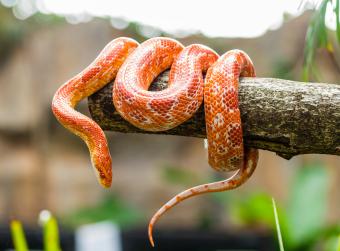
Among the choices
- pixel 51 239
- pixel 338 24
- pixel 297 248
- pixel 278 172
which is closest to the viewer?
pixel 338 24

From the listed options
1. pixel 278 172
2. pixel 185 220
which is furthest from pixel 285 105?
pixel 185 220

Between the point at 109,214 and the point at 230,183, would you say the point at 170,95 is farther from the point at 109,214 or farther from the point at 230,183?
the point at 109,214

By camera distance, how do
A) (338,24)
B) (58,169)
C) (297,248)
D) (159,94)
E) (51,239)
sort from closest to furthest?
(338,24) → (159,94) → (51,239) → (297,248) → (58,169)

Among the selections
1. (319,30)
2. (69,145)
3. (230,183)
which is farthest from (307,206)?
(69,145)

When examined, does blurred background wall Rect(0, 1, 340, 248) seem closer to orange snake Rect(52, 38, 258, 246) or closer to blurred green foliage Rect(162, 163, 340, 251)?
blurred green foliage Rect(162, 163, 340, 251)

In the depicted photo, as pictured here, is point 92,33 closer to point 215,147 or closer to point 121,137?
point 121,137

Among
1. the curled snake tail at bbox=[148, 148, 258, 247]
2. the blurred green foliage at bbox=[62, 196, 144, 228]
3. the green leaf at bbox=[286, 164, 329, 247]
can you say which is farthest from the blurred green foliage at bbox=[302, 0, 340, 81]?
the blurred green foliage at bbox=[62, 196, 144, 228]

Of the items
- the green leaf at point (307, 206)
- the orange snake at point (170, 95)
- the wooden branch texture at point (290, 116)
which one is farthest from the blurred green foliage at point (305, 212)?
the wooden branch texture at point (290, 116)
